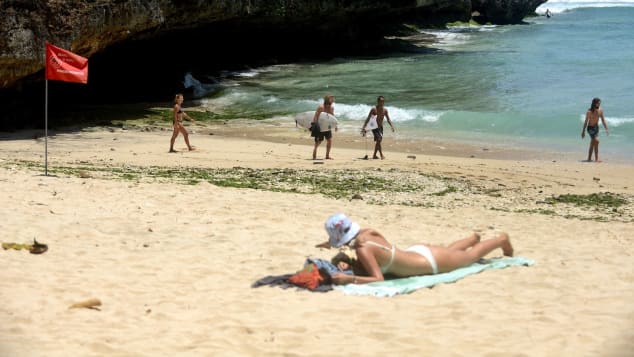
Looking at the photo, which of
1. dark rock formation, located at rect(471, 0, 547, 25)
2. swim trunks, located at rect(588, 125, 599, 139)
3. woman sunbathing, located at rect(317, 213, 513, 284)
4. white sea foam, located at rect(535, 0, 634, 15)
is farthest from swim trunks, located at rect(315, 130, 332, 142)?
white sea foam, located at rect(535, 0, 634, 15)

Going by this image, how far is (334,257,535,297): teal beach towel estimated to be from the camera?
714cm

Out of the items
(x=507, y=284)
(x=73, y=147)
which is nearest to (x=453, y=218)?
(x=507, y=284)

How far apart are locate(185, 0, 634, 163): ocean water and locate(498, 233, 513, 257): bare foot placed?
11.3 metres

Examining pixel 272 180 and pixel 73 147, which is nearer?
pixel 272 180

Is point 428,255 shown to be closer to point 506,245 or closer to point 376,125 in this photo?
point 506,245

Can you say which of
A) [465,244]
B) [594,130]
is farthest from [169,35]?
[465,244]

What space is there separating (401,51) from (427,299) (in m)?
40.6

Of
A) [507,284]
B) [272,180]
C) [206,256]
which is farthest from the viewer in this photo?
[272,180]

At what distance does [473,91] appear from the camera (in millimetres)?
30375

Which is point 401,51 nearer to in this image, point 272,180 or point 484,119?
point 484,119

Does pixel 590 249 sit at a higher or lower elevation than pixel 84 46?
lower

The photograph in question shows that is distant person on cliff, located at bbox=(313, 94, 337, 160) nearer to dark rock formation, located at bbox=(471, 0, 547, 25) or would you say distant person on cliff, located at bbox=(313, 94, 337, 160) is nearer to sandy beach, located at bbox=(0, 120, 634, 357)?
sandy beach, located at bbox=(0, 120, 634, 357)

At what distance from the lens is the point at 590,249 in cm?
918

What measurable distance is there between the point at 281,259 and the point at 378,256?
128 cm
